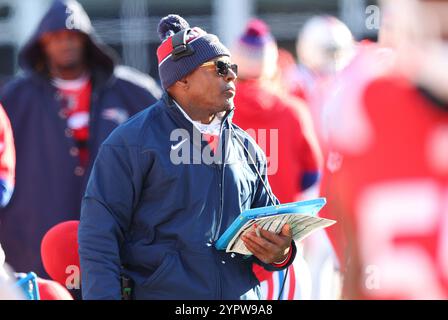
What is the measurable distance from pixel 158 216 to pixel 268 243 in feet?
1.11

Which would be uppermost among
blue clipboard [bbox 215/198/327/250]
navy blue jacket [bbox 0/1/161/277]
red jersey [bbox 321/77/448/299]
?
red jersey [bbox 321/77/448/299]

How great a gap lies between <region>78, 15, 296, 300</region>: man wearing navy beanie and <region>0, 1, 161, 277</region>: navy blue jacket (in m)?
2.42

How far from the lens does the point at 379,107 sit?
2896 mm

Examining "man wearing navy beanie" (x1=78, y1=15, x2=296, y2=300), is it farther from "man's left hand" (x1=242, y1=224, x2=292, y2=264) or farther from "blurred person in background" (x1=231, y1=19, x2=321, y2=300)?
"blurred person in background" (x1=231, y1=19, x2=321, y2=300)

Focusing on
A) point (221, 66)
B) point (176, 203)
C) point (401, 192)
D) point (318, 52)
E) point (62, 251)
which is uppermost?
point (221, 66)

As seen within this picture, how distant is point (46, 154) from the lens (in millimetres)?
6504

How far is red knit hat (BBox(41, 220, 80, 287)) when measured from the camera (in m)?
4.36

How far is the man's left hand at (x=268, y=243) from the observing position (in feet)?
12.8

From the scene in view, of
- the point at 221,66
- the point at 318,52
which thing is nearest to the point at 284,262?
the point at 221,66

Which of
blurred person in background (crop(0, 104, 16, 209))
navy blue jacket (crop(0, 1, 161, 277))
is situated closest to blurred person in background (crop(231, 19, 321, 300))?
navy blue jacket (crop(0, 1, 161, 277))

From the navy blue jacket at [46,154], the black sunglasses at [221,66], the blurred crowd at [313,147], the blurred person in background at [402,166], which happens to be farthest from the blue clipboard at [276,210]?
the navy blue jacket at [46,154]

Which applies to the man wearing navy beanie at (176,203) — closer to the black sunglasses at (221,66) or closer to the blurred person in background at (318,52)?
the black sunglasses at (221,66)

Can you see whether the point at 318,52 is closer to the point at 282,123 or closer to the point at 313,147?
the point at 313,147

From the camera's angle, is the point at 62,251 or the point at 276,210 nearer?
the point at 276,210
